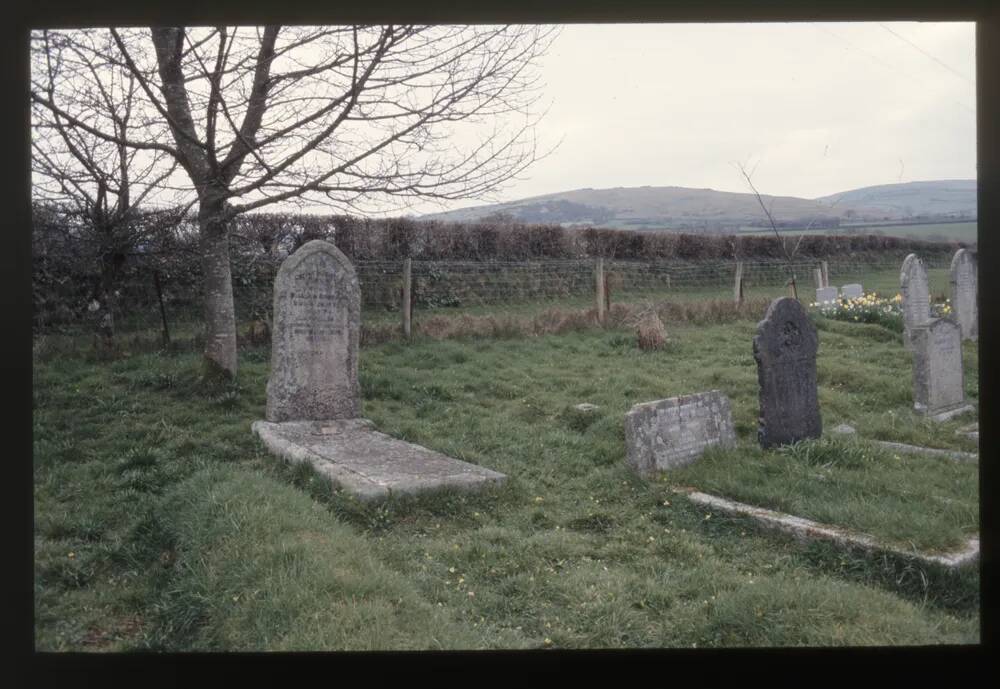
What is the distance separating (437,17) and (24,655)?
342 centimetres

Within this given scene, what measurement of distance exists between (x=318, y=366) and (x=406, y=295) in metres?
3.33

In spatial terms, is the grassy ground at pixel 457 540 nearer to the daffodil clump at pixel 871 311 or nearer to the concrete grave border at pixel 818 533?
the concrete grave border at pixel 818 533

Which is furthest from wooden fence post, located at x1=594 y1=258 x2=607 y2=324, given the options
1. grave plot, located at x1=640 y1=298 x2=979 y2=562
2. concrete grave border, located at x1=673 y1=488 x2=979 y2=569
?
concrete grave border, located at x1=673 y1=488 x2=979 y2=569

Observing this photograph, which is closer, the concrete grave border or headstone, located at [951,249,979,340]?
the concrete grave border

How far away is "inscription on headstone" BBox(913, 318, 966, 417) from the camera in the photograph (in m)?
5.88

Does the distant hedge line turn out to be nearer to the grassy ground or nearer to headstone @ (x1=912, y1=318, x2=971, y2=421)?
the grassy ground

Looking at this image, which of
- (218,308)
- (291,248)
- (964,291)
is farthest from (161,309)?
(964,291)

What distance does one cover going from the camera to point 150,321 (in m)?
7.03

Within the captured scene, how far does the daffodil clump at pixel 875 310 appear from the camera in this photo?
9.26m

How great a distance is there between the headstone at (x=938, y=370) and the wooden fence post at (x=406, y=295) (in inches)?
199

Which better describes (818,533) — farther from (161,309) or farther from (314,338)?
(161,309)

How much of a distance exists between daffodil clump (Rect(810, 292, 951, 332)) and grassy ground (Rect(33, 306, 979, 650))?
3803 mm

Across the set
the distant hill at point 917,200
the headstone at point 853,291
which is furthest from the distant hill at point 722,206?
the headstone at point 853,291

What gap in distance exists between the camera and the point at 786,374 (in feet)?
16.1
